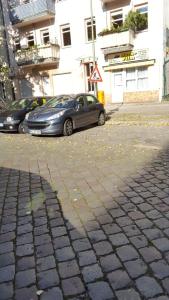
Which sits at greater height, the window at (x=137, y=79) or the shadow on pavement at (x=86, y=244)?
the window at (x=137, y=79)

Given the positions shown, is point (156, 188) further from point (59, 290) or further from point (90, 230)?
point (59, 290)

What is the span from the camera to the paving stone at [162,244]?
3.26 meters

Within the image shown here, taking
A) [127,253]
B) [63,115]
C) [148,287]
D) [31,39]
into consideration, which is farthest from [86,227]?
[31,39]

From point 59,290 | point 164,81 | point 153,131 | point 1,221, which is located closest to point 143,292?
point 59,290

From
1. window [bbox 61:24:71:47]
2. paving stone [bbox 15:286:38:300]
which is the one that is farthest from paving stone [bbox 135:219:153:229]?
window [bbox 61:24:71:47]

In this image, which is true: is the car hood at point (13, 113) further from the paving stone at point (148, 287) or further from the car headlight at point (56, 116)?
the paving stone at point (148, 287)

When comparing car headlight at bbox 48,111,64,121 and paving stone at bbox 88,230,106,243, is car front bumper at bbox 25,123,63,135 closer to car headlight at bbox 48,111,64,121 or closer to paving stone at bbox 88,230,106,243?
car headlight at bbox 48,111,64,121

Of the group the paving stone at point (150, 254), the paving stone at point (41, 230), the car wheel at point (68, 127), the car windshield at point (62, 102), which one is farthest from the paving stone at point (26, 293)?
the car windshield at point (62, 102)

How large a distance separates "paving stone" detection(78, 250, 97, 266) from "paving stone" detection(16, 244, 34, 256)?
577mm

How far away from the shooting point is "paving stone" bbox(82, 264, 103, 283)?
9.33ft

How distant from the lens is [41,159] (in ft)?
25.3

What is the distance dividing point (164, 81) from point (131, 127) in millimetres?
11317

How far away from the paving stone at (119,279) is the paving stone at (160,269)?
11.1 inches

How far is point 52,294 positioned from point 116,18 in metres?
23.7
